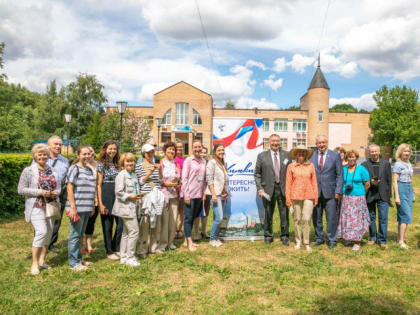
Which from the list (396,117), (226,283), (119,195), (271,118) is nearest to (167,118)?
(271,118)

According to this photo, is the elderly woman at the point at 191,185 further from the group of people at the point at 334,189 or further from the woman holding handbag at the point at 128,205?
the group of people at the point at 334,189

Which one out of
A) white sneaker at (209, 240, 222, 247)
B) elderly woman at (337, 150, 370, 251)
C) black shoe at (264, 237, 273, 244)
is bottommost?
white sneaker at (209, 240, 222, 247)

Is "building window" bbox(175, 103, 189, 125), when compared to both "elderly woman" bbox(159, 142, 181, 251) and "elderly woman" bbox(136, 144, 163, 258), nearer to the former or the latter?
"elderly woman" bbox(159, 142, 181, 251)

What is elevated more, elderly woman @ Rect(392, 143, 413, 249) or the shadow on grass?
elderly woman @ Rect(392, 143, 413, 249)

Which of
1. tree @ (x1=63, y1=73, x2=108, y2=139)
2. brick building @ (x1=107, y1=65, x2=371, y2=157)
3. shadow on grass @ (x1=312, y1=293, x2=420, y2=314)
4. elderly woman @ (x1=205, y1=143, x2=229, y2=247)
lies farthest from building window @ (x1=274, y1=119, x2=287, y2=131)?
shadow on grass @ (x1=312, y1=293, x2=420, y2=314)

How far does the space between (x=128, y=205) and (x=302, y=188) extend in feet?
9.84

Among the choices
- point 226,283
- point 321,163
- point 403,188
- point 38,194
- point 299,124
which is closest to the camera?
point 226,283

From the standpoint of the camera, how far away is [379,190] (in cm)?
566

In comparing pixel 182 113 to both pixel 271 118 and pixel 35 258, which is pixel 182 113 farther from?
pixel 35 258

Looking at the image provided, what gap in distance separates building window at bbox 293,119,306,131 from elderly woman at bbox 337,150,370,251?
1852 inches

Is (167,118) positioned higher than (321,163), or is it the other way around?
(167,118)

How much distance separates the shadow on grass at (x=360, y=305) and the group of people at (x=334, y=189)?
1.87 m

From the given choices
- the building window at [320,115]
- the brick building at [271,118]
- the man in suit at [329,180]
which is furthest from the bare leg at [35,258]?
the building window at [320,115]

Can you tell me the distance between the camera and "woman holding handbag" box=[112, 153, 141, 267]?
15.1 feet
